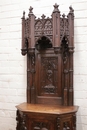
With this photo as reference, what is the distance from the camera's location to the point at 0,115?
2.35 metres

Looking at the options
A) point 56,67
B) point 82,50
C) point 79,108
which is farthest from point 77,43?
point 79,108

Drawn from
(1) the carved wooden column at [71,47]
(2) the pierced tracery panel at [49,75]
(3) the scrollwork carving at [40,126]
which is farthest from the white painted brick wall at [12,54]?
(3) the scrollwork carving at [40,126]

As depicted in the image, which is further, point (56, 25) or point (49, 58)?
point (49, 58)

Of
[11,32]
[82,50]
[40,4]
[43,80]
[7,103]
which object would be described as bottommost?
[7,103]

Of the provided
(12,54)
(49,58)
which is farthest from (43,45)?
(12,54)

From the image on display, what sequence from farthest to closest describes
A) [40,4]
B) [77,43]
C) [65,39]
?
[40,4] < [77,43] < [65,39]

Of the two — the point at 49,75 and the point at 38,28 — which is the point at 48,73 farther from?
the point at 38,28

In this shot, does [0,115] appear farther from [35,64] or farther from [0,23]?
[0,23]

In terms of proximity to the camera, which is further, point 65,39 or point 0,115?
point 0,115

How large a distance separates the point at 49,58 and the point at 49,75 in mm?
193

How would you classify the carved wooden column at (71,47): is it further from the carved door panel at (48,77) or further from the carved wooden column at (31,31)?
the carved wooden column at (31,31)

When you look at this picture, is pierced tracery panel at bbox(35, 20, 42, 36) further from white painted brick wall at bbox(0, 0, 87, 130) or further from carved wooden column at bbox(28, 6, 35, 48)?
white painted brick wall at bbox(0, 0, 87, 130)

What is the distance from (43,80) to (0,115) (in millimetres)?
765

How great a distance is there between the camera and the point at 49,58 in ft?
6.84
